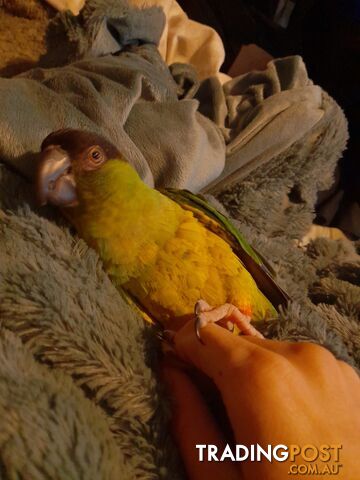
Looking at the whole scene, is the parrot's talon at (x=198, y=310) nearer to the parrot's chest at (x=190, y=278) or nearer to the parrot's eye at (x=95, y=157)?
the parrot's chest at (x=190, y=278)

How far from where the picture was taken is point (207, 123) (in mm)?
896

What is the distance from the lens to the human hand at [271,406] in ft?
1.26

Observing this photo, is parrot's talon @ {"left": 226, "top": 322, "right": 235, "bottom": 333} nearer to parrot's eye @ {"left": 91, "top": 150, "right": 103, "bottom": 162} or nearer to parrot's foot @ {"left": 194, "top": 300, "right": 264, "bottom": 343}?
parrot's foot @ {"left": 194, "top": 300, "right": 264, "bottom": 343}

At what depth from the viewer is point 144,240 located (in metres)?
0.61

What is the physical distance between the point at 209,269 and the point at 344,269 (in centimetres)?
47

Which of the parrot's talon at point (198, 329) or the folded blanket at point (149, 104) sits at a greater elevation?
Result: the folded blanket at point (149, 104)

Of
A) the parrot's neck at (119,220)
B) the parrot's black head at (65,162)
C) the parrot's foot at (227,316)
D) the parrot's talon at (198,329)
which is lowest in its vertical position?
the parrot's foot at (227,316)

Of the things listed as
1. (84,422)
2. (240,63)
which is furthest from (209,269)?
(240,63)

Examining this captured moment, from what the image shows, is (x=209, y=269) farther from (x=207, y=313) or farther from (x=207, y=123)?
(x=207, y=123)

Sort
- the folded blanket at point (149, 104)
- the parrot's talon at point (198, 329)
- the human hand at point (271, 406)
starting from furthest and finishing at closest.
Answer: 1. the folded blanket at point (149, 104)
2. the parrot's talon at point (198, 329)
3. the human hand at point (271, 406)

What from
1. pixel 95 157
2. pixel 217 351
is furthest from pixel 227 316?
pixel 95 157

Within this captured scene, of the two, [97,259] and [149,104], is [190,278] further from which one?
[149,104]

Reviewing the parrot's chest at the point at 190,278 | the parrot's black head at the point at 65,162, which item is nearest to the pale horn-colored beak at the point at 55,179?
the parrot's black head at the point at 65,162

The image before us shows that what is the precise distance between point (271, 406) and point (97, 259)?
0.29 meters
